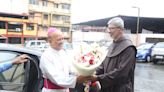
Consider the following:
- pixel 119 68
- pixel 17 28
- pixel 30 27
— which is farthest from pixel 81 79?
pixel 30 27

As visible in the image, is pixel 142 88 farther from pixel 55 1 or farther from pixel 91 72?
pixel 55 1

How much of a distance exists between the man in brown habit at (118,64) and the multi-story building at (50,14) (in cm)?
5472

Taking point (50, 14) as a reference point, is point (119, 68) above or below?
below

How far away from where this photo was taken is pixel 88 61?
12.1ft

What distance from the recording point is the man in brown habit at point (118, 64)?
12.8ft

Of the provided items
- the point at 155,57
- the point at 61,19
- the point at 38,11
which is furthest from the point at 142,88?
the point at 61,19

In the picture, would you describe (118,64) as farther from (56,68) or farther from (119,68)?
(56,68)

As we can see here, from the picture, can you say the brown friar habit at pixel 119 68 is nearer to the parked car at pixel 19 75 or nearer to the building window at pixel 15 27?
the parked car at pixel 19 75

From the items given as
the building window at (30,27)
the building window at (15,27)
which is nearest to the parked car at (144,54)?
the building window at (15,27)

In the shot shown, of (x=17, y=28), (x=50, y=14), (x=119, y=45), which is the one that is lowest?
(x=119, y=45)

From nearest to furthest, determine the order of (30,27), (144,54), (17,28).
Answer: (144,54) → (17,28) → (30,27)

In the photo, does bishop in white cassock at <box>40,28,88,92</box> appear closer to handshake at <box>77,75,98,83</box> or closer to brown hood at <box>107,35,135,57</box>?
handshake at <box>77,75,98,83</box>

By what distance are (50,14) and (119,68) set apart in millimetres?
62426

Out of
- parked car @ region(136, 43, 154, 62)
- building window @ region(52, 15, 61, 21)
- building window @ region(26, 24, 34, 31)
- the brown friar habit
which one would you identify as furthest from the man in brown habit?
building window @ region(52, 15, 61, 21)
